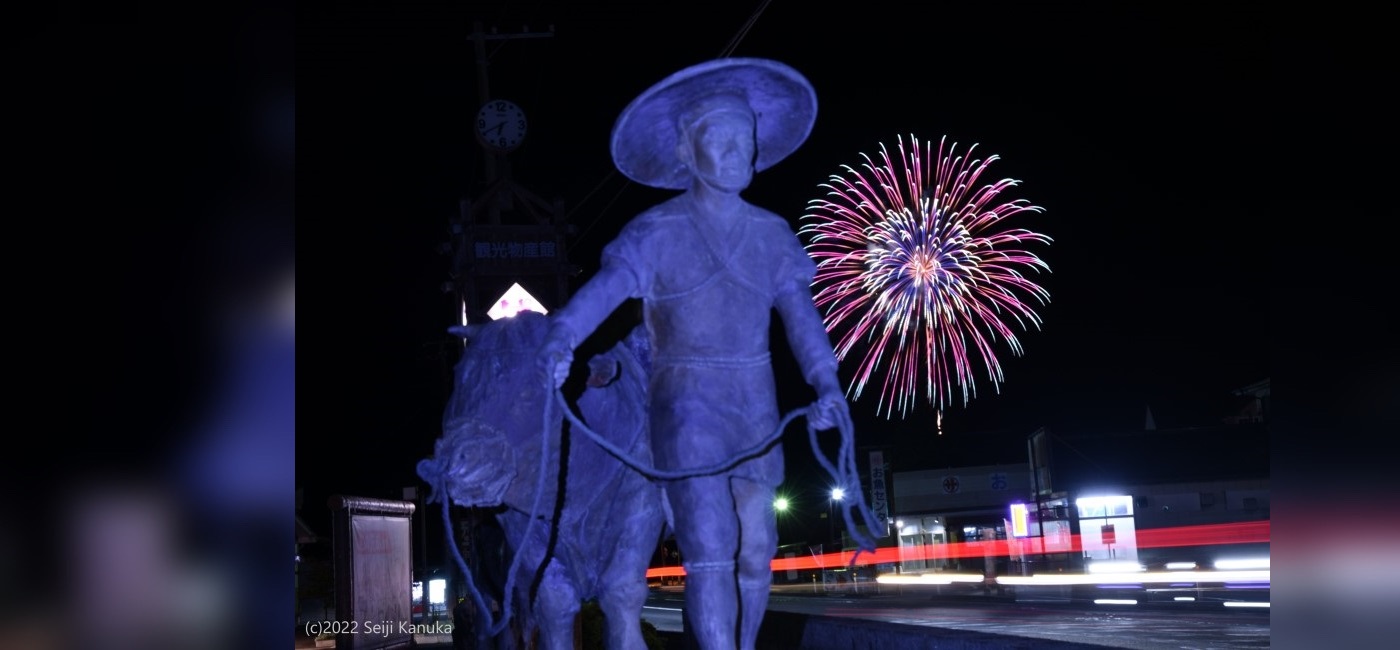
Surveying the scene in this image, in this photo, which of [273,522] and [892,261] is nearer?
[273,522]

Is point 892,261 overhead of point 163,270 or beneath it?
overhead

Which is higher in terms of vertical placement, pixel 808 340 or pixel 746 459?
pixel 808 340

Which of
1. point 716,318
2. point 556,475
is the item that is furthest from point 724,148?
point 556,475

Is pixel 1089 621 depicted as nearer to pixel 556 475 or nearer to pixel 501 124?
pixel 501 124

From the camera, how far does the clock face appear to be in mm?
18250

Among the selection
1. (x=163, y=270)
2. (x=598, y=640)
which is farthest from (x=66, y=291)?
(x=598, y=640)

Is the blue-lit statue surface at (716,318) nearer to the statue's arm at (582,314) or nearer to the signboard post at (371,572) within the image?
the statue's arm at (582,314)

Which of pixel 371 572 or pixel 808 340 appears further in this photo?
pixel 371 572

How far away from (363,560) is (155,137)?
1248 cm

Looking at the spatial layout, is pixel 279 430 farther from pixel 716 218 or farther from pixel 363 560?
pixel 363 560

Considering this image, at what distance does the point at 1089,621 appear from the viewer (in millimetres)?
19062

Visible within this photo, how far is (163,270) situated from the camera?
2.89 meters

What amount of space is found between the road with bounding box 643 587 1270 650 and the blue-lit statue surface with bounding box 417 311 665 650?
5.81 meters

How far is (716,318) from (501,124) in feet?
47.2
